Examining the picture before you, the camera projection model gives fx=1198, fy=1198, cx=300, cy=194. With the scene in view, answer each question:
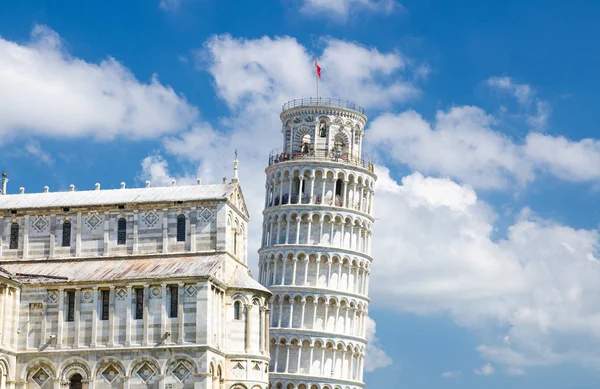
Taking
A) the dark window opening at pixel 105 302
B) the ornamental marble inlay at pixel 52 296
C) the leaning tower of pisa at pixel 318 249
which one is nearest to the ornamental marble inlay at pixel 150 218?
the dark window opening at pixel 105 302

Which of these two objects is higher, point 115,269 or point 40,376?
point 115,269

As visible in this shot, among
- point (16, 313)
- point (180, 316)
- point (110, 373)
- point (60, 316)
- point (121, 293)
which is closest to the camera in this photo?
point (180, 316)

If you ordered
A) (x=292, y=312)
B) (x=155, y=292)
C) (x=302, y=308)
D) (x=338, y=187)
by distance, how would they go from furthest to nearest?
(x=338, y=187)
(x=302, y=308)
(x=292, y=312)
(x=155, y=292)

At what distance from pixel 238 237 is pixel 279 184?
38672 mm

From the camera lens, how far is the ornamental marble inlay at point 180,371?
281 ft

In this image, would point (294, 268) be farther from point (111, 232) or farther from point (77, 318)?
point (77, 318)

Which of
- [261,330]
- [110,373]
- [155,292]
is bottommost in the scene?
[110,373]

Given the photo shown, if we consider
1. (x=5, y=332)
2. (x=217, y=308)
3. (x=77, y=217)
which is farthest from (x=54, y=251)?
(x=217, y=308)

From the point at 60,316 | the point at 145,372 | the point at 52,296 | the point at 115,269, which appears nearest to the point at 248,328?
the point at 145,372

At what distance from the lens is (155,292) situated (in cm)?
8762

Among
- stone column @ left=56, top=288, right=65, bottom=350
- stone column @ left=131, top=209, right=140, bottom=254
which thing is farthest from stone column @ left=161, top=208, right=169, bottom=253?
stone column @ left=56, top=288, right=65, bottom=350

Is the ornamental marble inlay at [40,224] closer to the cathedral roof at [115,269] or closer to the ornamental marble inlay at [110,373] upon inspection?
the cathedral roof at [115,269]

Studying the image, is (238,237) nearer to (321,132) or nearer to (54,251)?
(54,251)

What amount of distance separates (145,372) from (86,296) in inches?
293
